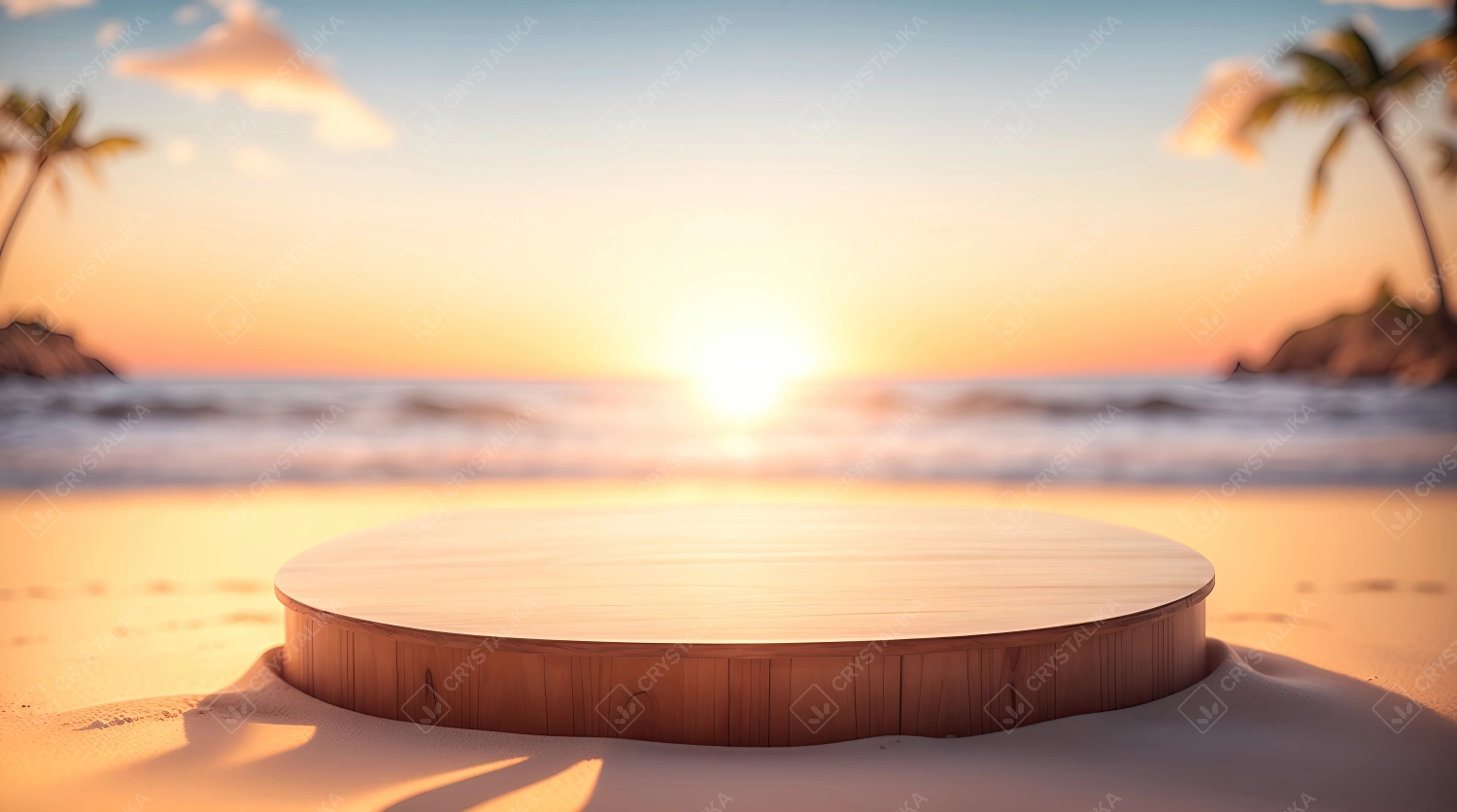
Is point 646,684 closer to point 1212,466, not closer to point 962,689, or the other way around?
point 962,689

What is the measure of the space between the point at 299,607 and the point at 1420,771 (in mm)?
2662

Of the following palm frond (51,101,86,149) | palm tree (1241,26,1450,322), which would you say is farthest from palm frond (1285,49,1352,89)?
palm frond (51,101,86,149)

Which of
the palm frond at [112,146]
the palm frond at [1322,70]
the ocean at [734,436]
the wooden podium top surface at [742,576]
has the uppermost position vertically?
the palm frond at [1322,70]

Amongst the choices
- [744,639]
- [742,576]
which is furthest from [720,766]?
[742,576]

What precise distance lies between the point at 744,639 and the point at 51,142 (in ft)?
33.5

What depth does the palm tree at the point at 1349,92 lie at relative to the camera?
870 centimetres

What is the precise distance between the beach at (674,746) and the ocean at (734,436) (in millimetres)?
4873

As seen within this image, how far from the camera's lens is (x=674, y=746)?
1804mm

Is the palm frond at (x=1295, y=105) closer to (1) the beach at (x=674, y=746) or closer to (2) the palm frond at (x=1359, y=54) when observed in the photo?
(2) the palm frond at (x=1359, y=54)

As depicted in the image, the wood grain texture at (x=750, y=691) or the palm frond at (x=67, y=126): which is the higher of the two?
the palm frond at (x=67, y=126)

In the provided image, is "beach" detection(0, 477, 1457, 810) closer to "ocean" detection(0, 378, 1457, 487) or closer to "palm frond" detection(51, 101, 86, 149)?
"ocean" detection(0, 378, 1457, 487)

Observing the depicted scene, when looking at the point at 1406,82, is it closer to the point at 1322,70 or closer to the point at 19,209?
the point at 1322,70

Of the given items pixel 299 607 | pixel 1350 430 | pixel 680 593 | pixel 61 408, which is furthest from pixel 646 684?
pixel 61 408

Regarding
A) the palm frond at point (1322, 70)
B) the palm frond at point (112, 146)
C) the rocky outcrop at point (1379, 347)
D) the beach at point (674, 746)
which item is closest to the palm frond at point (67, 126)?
the palm frond at point (112, 146)
